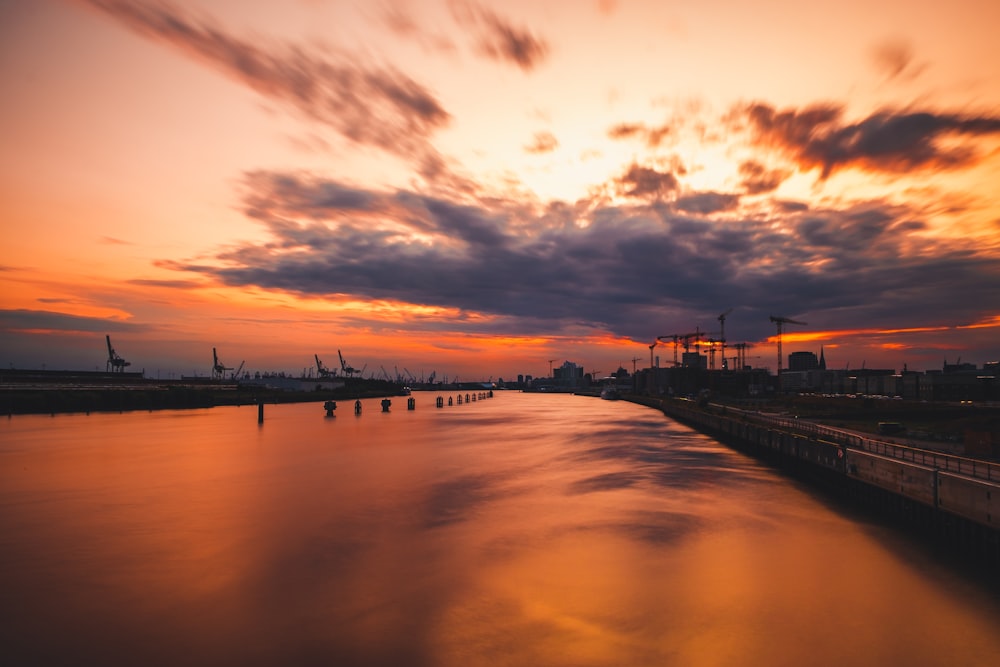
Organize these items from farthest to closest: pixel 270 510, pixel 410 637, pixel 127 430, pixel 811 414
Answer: pixel 811 414, pixel 127 430, pixel 270 510, pixel 410 637

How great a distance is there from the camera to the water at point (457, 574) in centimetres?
1445

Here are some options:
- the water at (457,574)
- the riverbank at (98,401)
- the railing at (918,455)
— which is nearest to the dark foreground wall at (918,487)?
the railing at (918,455)

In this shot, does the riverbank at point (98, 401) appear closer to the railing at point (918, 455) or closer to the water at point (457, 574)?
the water at point (457, 574)

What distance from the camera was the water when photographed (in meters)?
14.5

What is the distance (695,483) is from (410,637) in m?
28.9

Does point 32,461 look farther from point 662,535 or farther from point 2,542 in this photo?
point 662,535

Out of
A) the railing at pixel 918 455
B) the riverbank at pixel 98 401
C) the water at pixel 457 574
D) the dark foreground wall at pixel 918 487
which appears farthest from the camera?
the riverbank at pixel 98 401

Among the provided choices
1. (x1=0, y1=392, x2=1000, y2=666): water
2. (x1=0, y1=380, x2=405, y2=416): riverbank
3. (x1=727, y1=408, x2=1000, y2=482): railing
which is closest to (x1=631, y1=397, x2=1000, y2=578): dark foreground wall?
(x1=727, y1=408, x2=1000, y2=482): railing

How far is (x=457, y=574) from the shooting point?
20.1m

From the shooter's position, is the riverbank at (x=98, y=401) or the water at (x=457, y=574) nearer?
the water at (x=457, y=574)

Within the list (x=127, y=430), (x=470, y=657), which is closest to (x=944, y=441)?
Result: (x=470, y=657)

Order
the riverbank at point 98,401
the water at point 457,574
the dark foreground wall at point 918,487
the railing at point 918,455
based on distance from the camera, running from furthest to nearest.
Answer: the riverbank at point 98,401 → the railing at point 918,455 → the dark foreground wall at point 918,487 → the water at point 457,574

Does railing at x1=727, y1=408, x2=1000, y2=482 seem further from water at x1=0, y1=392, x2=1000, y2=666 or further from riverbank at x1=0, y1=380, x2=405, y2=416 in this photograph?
riverbank at x1=0, y1=380, x2=405, y2=416

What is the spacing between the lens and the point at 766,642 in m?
14.8
